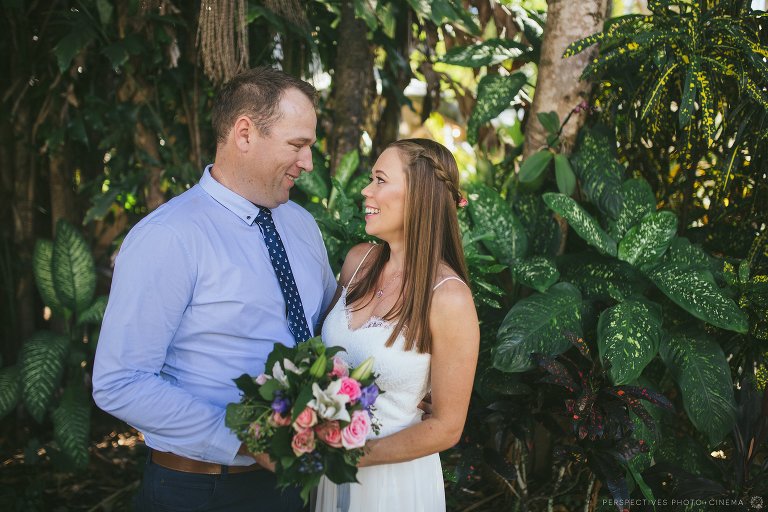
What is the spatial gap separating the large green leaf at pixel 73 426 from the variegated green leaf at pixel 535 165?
2.12 meters

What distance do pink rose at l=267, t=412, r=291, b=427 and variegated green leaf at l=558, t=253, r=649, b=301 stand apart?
1443mm

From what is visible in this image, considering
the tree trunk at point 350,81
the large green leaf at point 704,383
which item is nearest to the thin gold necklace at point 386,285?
the large green leaf at point 704,383

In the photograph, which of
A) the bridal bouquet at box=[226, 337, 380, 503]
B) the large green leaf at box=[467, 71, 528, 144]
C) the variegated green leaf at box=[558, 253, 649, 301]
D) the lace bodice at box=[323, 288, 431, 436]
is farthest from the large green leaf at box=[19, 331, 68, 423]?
the variegated green leaf at box=[558, 253, 649, 301]

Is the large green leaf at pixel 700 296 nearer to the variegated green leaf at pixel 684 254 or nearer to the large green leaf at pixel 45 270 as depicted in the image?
the variegated green leaf at pixel 684 254

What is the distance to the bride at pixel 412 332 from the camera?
5.54 feet

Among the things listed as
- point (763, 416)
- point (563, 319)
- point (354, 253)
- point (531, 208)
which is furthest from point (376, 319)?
point (763, 416)

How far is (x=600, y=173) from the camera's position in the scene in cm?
275

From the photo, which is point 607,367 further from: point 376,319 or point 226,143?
point 226,143

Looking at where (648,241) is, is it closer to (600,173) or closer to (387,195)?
(600,173)

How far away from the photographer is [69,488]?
3.23m

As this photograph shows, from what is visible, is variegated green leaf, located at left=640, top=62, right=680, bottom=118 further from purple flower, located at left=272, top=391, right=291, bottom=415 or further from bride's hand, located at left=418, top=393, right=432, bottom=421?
purple flower, located at left=272, top=391, right=291, bottom=415

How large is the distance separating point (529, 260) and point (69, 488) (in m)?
2.37

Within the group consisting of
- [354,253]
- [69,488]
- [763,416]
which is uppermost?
[354,253]

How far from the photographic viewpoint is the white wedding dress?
176 centimetres
